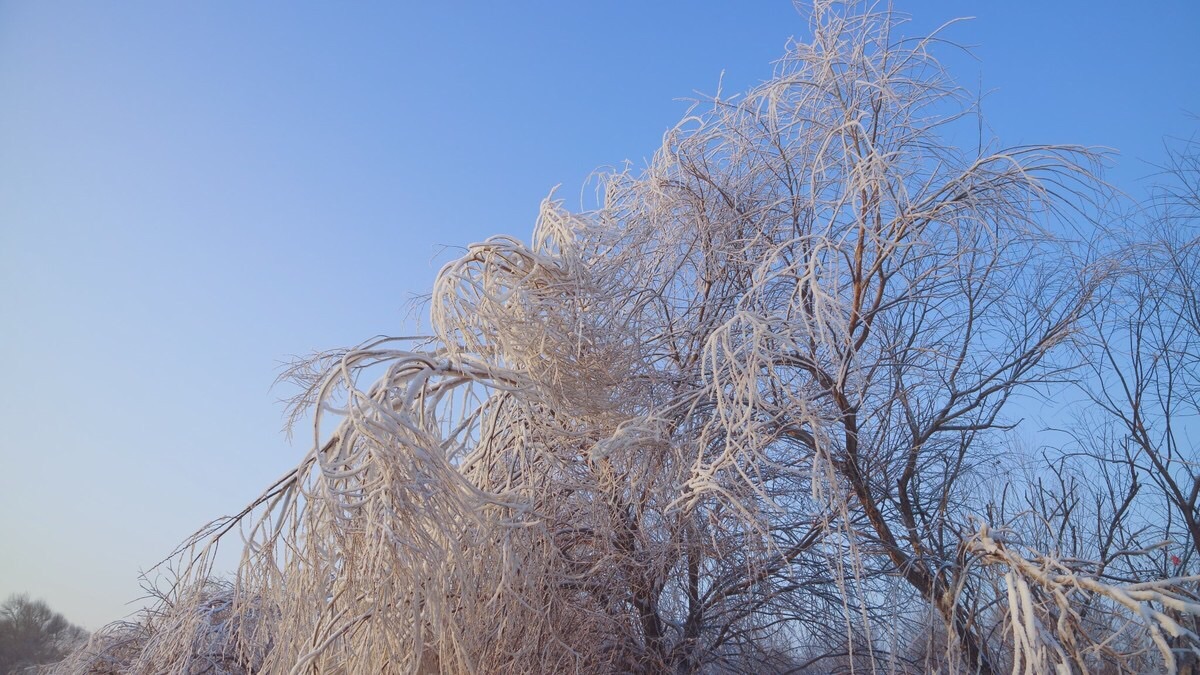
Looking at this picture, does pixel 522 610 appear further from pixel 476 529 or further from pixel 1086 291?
pixel 1086 291

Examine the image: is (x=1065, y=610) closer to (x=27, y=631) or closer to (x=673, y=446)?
(x=673, y=446)

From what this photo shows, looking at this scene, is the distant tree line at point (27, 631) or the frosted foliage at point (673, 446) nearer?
the frosted foliage at point (673, 446)

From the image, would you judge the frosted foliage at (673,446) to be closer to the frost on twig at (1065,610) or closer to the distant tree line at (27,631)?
the frost on twig at (1065,610)

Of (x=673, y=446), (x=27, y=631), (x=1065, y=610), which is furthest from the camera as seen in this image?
(x=27, y=631)

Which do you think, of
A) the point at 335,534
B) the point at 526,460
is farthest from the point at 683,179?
the point at 335,534

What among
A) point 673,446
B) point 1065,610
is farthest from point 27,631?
point 1065,610

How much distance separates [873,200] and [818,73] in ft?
4.20

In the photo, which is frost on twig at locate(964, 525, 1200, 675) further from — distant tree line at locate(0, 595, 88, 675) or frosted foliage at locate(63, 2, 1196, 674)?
distant tree line at locate(0, 595, 88, 675)

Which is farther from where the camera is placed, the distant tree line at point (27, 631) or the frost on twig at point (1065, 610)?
the distant tree line at point (27, 631)

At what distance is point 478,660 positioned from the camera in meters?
5.66

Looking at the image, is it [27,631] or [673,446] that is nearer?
[673,446]

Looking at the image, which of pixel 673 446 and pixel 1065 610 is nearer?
pixel 1065 610

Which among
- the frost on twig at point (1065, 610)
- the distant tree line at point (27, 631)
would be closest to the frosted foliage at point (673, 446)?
the frost on twig at point (1065, 610)

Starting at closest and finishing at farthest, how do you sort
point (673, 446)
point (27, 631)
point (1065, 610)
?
point (1065, 610) → point (673, 446) → point (27, 631)
